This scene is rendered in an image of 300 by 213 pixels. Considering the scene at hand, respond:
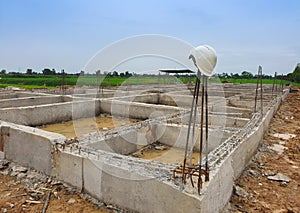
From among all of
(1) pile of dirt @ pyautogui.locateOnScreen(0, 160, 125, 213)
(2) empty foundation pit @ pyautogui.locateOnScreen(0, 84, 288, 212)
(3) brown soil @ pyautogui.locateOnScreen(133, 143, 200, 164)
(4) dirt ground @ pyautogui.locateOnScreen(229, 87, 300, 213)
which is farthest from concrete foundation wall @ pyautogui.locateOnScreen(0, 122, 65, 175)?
(4) dirt ground @ pyautogui.locateOnScreen(229, 87, 300, 213)

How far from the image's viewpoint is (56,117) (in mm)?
7609

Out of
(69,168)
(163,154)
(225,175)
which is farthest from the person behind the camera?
(163,154)

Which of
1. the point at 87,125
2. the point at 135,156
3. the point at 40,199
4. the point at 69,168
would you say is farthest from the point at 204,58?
the point at 87,125

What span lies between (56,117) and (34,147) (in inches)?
156

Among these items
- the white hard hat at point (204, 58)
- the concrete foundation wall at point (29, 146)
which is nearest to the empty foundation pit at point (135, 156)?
the concrete foundation wall at point (29, 146)

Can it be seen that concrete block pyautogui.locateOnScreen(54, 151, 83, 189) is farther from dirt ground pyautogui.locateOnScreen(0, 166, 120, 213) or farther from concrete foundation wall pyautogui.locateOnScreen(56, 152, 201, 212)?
dirt ground pyautogui.locateOnScreen(0, 166, 120, 213)

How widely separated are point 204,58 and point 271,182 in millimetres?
2818

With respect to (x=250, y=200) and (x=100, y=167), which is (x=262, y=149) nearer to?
(x=250, y=200)

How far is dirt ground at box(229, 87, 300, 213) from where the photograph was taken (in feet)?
10.3

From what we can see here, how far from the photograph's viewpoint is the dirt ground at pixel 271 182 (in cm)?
313

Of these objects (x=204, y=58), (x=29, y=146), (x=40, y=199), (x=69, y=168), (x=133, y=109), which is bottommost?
(x=40, y=199)

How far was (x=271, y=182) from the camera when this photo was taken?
12.7 ft

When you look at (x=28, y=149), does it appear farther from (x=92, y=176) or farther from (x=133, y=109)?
(x=133, y=109)

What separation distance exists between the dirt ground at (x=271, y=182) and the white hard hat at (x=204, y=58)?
1.86 m
